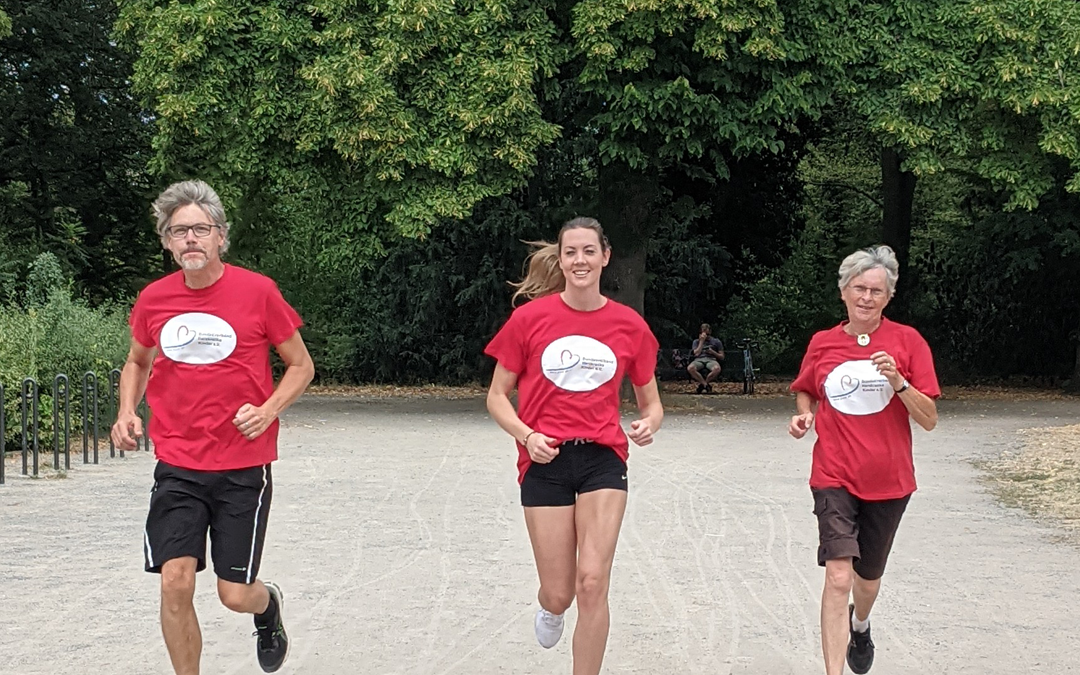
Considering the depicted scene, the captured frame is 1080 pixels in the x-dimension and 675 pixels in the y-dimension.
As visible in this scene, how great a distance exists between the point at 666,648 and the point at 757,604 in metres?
1.21

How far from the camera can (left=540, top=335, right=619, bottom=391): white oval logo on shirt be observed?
5.88m

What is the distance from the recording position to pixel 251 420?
556 centimetres

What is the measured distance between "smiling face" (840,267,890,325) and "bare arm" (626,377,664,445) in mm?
853

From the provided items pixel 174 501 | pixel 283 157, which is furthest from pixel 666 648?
pixel 283 157

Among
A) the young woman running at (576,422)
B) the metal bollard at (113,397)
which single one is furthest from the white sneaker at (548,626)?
the metal bollard at (113,397)

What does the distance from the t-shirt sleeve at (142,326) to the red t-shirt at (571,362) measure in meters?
1.30

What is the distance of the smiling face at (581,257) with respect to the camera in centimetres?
589

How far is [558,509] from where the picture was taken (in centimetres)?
589

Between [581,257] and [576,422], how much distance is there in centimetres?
63

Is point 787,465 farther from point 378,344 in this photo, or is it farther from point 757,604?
point 378,344

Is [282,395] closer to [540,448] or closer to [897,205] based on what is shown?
[540,448]

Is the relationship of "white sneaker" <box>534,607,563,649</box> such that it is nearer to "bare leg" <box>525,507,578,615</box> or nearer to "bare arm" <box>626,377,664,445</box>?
"bare leg" <box>525,507,578,615</box>

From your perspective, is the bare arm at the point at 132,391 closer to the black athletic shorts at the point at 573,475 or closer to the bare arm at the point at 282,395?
the bare arm at the point at 282,395

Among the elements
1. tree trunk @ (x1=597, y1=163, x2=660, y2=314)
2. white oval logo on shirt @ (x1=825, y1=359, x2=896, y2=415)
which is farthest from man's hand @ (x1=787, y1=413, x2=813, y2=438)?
tree trunk @ (x1=597, y1=163, x2=660, y2=314)
